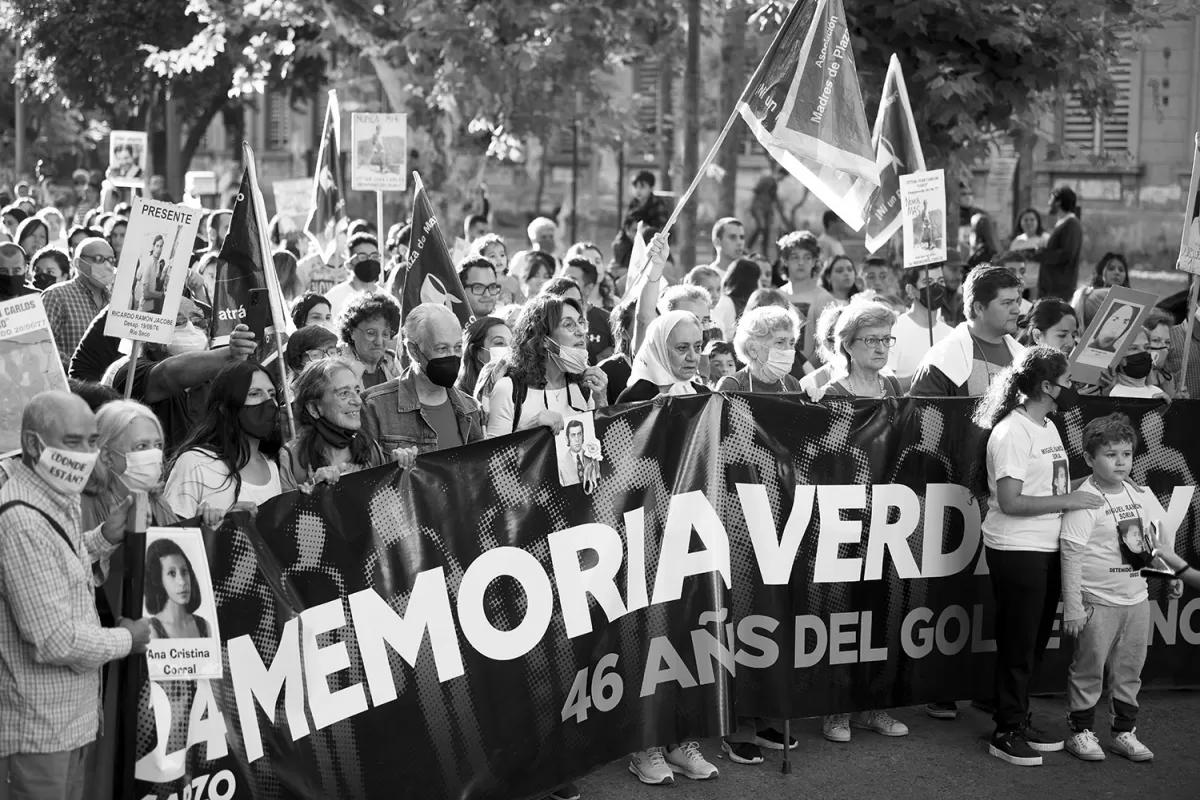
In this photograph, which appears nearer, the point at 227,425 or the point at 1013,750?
the point at 227,425

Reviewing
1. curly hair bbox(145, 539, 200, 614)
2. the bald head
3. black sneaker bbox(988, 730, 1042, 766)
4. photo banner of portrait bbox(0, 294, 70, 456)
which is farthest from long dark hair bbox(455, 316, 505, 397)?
the bald head

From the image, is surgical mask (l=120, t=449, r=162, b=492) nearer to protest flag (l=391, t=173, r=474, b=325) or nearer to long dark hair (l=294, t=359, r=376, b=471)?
long dark hair (l=294, t=359, r=376, b=471)

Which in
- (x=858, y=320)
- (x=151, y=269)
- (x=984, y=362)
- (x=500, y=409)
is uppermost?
(x=151, y=269)

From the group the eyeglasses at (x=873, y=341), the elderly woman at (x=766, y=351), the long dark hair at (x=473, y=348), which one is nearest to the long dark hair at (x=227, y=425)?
the long dark hair at (x=473, y=348)

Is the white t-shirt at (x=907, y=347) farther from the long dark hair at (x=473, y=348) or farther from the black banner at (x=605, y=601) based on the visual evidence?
the long dark hair at (x=473, y=348)

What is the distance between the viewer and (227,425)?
527cm

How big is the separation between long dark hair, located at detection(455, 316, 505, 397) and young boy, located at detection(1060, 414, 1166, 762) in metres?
2.63

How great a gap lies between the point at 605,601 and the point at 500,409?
0.96 metres

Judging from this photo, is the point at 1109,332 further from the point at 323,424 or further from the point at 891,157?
the point at 323,424

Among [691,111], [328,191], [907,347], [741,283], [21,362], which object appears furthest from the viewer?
[691,111]

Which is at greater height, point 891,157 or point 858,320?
point 891,157

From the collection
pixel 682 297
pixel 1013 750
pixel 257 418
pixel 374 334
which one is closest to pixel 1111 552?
pixel 1013 750

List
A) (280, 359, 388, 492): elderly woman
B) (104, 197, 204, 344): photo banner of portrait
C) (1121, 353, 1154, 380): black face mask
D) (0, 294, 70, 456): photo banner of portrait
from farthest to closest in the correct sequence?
(1121, 353, 1154, 380): black face mask → (104, 197, 204, 344): photo banner of portrait → (280, 359, 388, 492): elderly woman → (0, 294, 70, 456): photo banner of portrait

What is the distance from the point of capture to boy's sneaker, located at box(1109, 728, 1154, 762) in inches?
254
